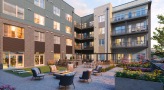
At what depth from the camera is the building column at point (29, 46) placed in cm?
2036

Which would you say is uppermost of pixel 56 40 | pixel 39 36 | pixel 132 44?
pixel 39 36

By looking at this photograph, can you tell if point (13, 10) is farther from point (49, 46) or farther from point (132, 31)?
point (132, 31)

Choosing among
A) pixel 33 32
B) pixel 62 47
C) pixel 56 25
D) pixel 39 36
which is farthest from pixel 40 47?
pixel 56 25

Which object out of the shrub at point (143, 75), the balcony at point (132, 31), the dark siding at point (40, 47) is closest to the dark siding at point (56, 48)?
Answer: the dark siding at point (40, 47)

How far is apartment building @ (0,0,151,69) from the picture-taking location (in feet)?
60.8

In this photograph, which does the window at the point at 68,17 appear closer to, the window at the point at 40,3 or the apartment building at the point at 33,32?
the apartment building at the point at 33,32

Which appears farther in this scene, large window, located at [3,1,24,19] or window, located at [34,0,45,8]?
window, located at [34,0,45,8]

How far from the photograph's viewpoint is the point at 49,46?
84.4 ft

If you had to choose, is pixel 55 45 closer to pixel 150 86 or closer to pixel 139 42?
pixel 139 42

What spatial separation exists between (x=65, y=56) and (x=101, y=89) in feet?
75.2

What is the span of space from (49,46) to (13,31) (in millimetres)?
8367

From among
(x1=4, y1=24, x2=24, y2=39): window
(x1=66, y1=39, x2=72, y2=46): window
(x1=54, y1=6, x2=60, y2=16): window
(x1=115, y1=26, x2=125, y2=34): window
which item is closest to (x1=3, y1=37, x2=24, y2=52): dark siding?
(x1=4, y1=24, x2=24, y2=39): window

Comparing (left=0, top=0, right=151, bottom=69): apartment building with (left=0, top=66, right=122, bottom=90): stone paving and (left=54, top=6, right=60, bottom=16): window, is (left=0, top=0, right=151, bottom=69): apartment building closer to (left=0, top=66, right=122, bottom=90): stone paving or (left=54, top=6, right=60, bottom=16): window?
(left=54, top=6, right=60, bottom=16): window

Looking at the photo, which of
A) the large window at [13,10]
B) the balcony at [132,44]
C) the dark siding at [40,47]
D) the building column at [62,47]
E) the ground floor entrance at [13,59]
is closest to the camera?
the ground floor entrance at [13,59]
